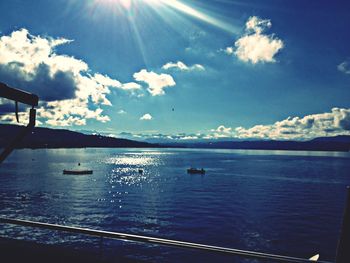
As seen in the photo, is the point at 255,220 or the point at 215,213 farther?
the point at 215,213

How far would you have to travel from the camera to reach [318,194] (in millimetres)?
66688

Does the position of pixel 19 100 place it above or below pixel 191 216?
above

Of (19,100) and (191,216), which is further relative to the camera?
(191,216)

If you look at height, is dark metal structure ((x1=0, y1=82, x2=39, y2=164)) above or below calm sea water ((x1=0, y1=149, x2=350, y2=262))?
above

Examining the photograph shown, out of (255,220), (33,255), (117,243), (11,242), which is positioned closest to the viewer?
(33,255)

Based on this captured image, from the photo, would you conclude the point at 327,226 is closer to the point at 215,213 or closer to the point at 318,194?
the point at 215,213

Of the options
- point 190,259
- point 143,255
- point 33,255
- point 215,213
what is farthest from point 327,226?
point 33,255

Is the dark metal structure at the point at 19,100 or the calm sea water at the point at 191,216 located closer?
the dark metal structure at the point at 19,100

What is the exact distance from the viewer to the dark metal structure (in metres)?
4.12

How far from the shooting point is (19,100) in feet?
14.1

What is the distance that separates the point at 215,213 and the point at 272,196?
78.4ft

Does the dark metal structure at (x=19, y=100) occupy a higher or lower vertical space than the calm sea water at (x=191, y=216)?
higher

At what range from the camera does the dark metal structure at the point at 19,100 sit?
4.12m

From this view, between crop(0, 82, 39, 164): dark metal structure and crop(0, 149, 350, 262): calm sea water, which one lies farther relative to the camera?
crop(0, 149, 350, 262): calm sea water
